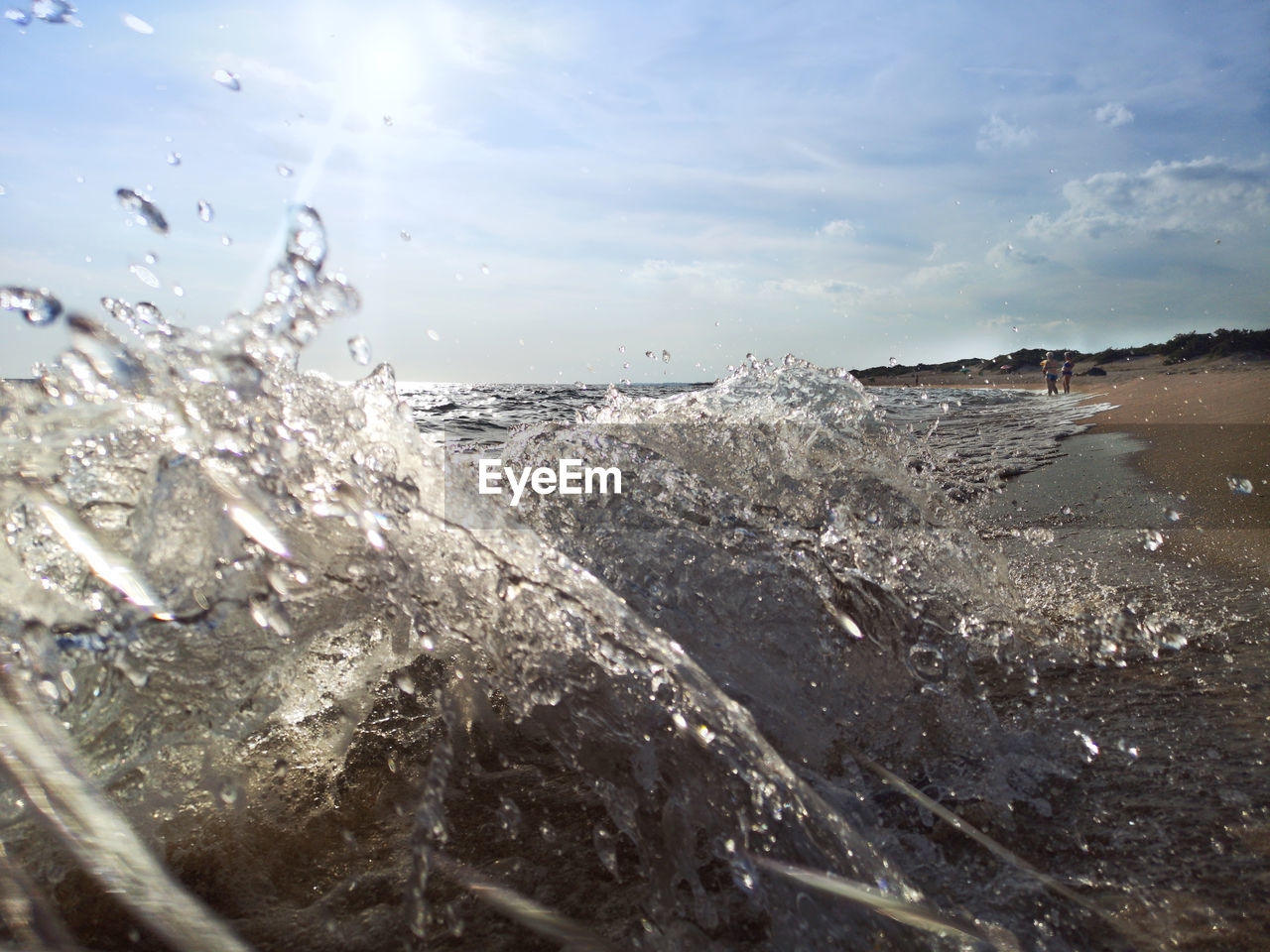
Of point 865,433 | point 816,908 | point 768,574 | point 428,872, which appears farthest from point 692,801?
point 865,433

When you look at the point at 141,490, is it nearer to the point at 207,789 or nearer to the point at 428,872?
the point at 207,789

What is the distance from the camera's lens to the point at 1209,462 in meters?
6.39

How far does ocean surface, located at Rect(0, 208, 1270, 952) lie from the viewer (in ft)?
3.86

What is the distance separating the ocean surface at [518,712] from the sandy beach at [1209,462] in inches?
31.1

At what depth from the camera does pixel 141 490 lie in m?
1.80

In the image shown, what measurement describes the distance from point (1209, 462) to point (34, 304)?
311 inches

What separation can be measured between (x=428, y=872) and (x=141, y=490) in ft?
3.86

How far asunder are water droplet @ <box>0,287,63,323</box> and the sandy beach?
4.23m

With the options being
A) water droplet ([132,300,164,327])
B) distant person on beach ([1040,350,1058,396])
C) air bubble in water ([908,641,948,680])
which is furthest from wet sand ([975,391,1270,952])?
distant person on beach ([1040,350,1058,396])

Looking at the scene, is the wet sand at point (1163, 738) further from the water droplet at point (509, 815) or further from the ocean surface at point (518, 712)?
the water droplet at point (509, 815)

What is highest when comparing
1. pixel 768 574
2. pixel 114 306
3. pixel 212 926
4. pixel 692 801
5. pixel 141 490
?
pixel 114 306

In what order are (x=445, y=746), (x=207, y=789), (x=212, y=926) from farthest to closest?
(x=445, y=746) < (x=207, y=789) < (x=212, y=926)

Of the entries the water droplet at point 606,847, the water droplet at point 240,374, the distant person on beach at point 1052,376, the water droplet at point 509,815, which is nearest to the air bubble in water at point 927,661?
the water droplet at point 606,847

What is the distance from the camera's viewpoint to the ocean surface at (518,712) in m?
1.18
